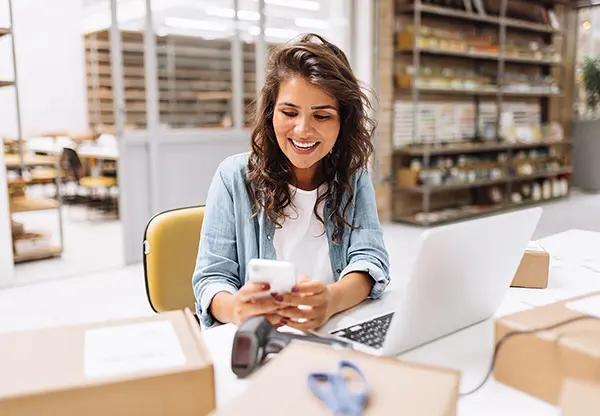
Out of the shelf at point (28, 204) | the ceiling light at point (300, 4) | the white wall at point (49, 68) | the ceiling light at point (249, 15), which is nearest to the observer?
the shelf at point (28, 204)

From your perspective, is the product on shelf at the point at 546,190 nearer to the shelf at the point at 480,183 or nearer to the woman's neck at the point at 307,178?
the shelf at the point at 480,183

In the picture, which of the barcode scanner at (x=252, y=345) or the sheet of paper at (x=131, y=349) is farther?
the barcode scanner at (x=252, y=345)

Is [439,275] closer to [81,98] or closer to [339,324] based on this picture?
[339,324]

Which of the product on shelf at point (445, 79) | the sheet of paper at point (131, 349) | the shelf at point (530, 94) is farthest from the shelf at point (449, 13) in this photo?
the sheet of paper at point (131, 349)

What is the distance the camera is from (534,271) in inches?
56.2

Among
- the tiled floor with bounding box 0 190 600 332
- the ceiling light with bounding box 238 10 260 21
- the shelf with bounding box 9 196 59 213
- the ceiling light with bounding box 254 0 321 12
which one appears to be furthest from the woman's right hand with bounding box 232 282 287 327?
the ceiling light with bounding box 254 0 321 12

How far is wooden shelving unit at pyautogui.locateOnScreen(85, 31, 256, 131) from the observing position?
4.60 m

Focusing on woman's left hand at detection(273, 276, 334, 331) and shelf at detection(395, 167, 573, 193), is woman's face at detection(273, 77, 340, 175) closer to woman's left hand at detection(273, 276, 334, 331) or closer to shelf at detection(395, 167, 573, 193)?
woman's left hand at detection(273, 276, 334, 331)

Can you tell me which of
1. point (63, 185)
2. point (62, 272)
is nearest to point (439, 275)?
point (62, 272)

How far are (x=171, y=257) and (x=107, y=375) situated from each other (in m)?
0.85

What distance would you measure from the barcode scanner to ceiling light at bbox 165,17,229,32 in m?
4.17

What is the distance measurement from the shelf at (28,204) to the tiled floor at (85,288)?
1.37 feet

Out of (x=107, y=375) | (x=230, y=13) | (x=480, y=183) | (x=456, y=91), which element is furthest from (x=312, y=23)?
(x=107, y=375)

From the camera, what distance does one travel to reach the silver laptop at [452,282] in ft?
2.88
